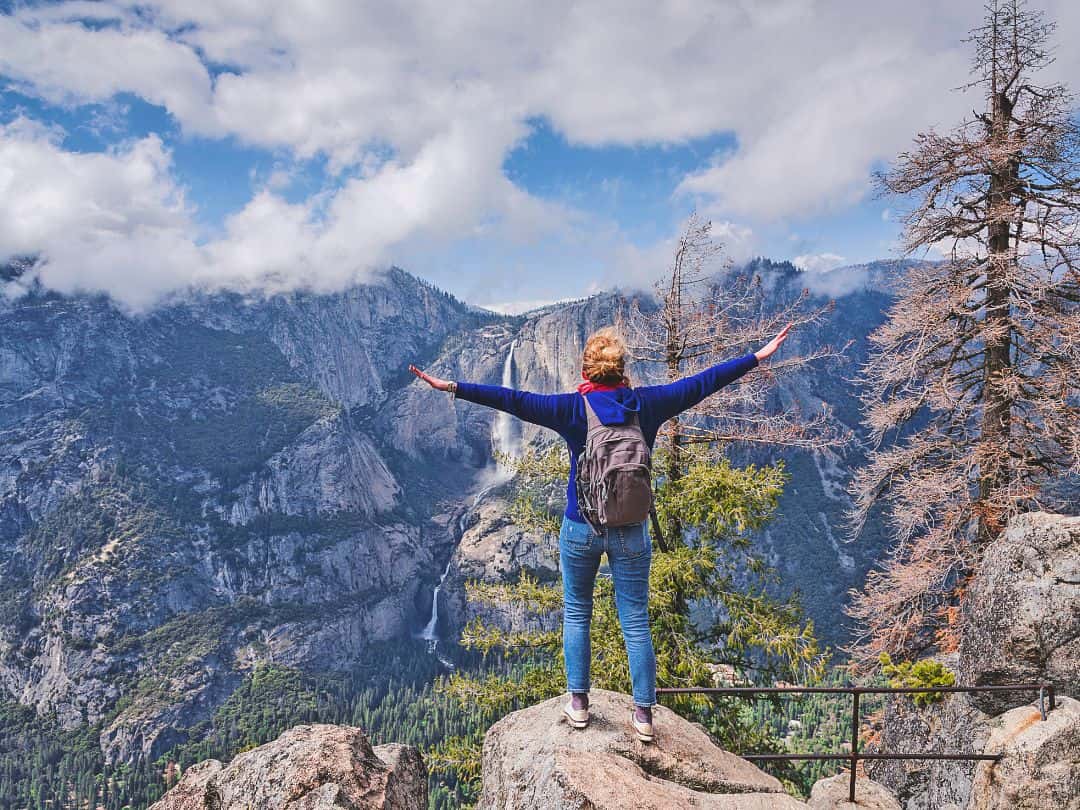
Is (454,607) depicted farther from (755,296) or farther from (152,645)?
(755,296)

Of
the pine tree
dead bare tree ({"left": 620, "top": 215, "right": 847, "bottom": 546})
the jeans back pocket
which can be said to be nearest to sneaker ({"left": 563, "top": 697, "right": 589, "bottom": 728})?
the jeans back pocket

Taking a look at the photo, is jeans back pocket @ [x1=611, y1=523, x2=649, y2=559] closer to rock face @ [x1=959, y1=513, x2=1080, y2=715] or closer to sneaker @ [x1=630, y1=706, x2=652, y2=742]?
sneaker @ [x1=630, y1=706, x2=652, y2=742]

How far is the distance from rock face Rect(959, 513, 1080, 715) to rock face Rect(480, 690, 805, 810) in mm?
6046

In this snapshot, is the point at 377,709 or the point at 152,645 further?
the point at 152,645

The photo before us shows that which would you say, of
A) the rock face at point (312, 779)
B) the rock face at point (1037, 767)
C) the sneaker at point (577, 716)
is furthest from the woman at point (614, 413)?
the rock face at point (1037, 767)

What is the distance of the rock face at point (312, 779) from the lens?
5551 millimetres

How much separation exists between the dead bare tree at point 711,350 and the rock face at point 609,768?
6.47 m

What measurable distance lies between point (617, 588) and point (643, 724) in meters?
1.40

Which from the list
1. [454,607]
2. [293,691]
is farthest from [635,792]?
[454,607]

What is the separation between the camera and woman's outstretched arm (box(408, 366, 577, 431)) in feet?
16.2

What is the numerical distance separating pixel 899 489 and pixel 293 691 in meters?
173

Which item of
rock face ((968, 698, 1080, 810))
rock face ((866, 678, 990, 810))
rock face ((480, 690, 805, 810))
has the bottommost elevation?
rock face ((866, 678, 990, 810))

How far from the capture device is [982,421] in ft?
42.4

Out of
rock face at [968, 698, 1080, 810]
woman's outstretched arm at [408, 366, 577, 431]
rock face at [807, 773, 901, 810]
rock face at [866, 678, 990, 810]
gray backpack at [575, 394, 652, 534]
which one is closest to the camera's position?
gray backpack at [575, 394, 652, 534]
